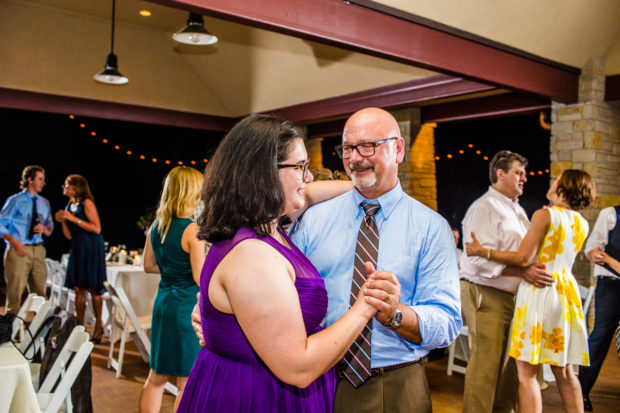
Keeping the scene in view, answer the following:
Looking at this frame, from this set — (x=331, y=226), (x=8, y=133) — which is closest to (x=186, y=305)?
(x=331, y=226)

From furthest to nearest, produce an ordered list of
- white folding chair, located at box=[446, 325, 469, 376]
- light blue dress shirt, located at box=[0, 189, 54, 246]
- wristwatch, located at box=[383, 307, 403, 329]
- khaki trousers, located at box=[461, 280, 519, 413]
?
light blue dress shirt, located at box=[0, 189, 54, 246], white folding chair, located at box=[446, 325, 469, 376], khaki trousers, located at box=[461, 280, 519, 413], wristwatch, located at box=[383, 307, 403, 329]

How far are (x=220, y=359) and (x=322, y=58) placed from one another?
6559mm

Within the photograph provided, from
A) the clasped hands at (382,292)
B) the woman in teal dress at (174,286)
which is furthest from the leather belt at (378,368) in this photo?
the woman in teal dress at (174,286)

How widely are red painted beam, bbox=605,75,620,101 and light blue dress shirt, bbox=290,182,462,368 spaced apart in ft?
17.7

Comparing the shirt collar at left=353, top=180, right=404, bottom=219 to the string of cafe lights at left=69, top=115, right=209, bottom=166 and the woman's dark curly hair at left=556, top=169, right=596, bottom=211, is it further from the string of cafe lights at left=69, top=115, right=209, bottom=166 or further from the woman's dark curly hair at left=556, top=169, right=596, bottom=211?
the string of cafe lights at left=69, top=115, right=209, bottom=166

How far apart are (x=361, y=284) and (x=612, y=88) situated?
18.8 ft

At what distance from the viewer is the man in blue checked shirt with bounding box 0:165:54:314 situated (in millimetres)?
5871

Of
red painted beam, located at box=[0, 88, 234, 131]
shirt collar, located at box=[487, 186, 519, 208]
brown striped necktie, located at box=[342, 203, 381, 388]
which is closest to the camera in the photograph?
brown striped necktie, located at box=[342, 203, 381, 388]

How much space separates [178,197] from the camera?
9.78ft

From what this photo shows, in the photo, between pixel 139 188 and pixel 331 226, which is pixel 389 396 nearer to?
pixel 331 226

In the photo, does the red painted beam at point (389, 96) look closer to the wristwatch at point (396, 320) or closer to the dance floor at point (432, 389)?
the dance floor at point (432, 389)

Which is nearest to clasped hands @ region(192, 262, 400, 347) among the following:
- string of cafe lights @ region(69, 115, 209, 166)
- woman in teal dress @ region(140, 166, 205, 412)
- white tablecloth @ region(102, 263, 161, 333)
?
woman in teal dress @ region(140, 166, 205, 412)

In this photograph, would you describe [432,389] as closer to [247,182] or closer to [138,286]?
[138,286]

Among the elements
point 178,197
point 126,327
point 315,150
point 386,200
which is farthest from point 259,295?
point 315,150
